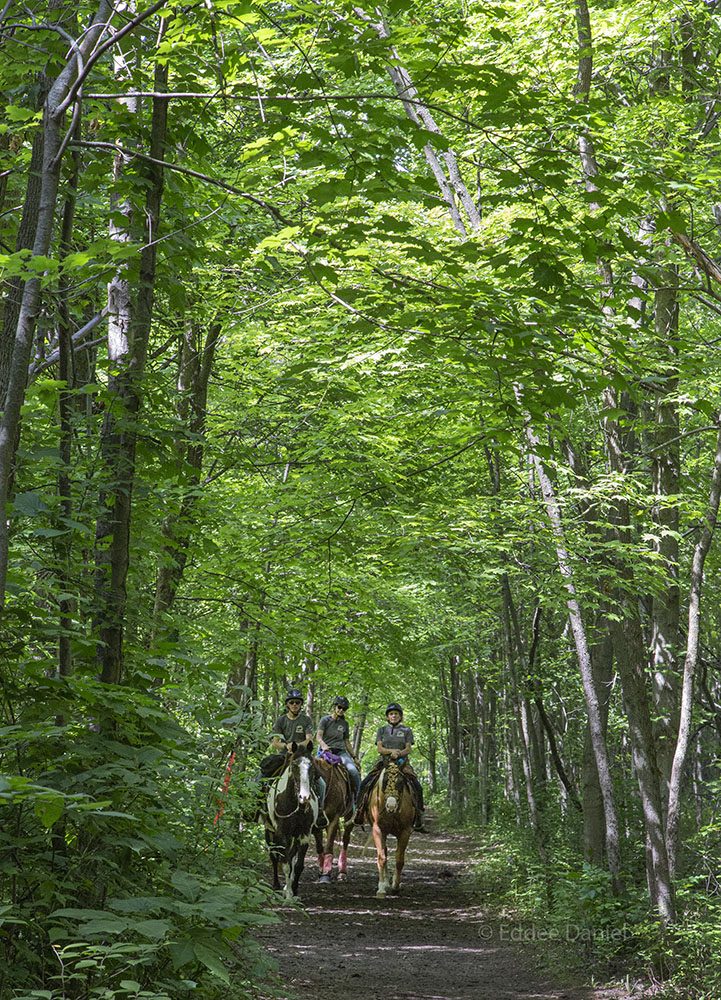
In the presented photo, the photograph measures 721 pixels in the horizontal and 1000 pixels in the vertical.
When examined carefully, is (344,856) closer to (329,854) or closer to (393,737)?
(329,854)

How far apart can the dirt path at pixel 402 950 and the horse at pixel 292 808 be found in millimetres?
794

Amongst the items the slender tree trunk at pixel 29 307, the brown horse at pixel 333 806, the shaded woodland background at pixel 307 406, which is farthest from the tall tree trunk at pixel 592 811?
the slender tree trunk at pixel 29 307

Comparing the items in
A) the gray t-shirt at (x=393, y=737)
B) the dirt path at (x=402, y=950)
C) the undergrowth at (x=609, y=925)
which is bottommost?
the dirt path at (x=402, y=950)

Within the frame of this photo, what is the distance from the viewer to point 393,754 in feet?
44.7

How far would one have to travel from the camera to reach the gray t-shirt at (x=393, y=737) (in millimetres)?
13789

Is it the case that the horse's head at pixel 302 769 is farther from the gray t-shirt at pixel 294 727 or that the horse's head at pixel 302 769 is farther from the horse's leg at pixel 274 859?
the horse's leg at pixel 274 859

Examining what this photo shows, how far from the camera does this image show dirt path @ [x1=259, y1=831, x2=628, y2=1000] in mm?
7824

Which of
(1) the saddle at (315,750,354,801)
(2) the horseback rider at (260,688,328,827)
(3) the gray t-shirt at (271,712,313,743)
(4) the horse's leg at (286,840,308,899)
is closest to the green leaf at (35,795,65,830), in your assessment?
(2) the horseback rider at (260,688,328,827)

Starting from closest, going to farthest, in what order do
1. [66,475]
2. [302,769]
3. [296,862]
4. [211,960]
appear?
[211,960], [66,475], [302,769], [296,862]

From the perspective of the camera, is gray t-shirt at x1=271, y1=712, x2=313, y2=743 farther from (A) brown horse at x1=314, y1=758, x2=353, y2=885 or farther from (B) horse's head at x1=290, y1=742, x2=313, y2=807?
(A) brown horse at x1=314, y1=758, x2=353, y2=885

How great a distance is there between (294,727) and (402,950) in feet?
12.2

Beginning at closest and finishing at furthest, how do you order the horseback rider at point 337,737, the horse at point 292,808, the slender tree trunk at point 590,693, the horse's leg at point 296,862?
1. the slender tree trunk at point 590,693
2. the horse at point 292,808
3. the horse's leg at point 296,862
4. the horseback rider at point 337,737

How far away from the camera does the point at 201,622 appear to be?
11266mm

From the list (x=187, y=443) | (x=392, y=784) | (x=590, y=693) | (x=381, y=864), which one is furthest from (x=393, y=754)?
(x=187, y=443)
